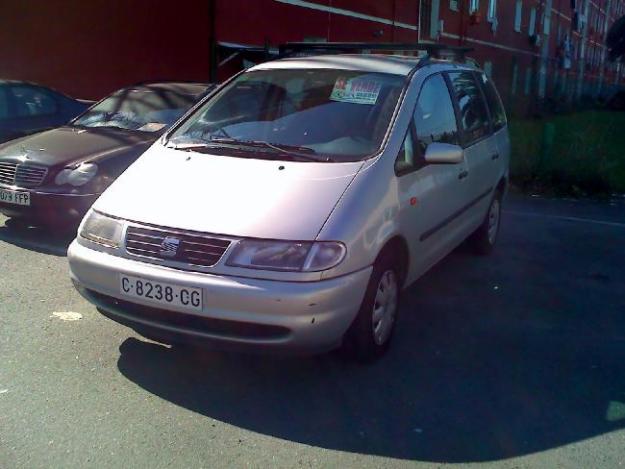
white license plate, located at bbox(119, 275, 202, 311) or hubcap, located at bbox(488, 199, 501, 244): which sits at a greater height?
white license plate, located at bbox(119, 275, 202, 311)

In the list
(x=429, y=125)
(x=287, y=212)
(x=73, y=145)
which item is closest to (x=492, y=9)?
(x=73, y=145)

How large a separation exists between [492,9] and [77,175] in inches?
1161

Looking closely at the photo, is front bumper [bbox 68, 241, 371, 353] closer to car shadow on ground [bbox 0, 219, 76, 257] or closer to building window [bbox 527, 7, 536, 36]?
car shadow on ground [bbox 0, 219, 76, 257]

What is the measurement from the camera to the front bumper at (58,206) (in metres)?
6.50

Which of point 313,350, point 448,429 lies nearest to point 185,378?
point 313,350

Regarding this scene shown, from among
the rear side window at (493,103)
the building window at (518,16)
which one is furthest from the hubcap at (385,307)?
the building window at (518,16)

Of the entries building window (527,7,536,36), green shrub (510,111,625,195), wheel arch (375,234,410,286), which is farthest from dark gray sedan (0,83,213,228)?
building window (527,7,536,36)

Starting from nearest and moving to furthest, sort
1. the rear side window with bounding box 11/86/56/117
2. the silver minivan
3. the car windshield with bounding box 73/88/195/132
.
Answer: the silver minivan, the car windshield with bounding box 73/88/195/132, the rear side window with bounding box 11/86/56/117

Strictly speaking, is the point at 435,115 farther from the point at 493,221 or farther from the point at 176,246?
the point at 176,246

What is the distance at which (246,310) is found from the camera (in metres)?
3.61

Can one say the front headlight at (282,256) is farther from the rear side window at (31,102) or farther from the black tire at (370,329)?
the rear side window at (31,102)

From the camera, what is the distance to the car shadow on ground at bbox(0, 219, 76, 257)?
6574mm

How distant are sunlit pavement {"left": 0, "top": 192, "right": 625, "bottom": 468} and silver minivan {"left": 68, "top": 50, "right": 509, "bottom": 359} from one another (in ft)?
1.06

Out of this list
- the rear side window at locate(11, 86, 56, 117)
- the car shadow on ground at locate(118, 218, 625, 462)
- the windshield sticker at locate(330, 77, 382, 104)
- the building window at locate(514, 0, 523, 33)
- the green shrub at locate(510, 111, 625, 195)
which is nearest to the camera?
the car shadow on ground at locate(118, 218, 625, 462)
